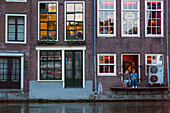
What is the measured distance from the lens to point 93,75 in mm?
22750

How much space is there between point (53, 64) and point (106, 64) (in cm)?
393

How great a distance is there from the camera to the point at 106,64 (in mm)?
22922

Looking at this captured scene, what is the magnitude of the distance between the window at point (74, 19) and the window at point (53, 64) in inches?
74.5

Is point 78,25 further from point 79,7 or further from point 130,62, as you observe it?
point 130,62

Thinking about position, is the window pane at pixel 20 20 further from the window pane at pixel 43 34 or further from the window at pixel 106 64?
the window at pixel 106 64

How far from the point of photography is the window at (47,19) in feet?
75.7

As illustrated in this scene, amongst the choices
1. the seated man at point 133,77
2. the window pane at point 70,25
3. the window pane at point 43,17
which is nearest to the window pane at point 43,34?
the window pane at point 43,17

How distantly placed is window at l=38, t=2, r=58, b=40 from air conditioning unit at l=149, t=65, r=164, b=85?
25.2 feet

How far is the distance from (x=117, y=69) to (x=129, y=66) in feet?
3.45

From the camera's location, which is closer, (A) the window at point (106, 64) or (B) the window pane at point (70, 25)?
(A) the window at point (106, 64)

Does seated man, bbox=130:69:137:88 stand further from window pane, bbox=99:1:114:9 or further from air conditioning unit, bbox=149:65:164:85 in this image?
window pane, bbox=99:1:114:9

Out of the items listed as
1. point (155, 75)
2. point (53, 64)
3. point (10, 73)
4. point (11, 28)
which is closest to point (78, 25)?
point (53, 64)

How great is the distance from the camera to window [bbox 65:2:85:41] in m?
23.1

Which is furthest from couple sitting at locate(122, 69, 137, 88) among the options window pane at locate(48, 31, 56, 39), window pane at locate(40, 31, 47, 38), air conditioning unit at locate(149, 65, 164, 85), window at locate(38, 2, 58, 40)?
window pane at locate(40, 31, 47, 38)
